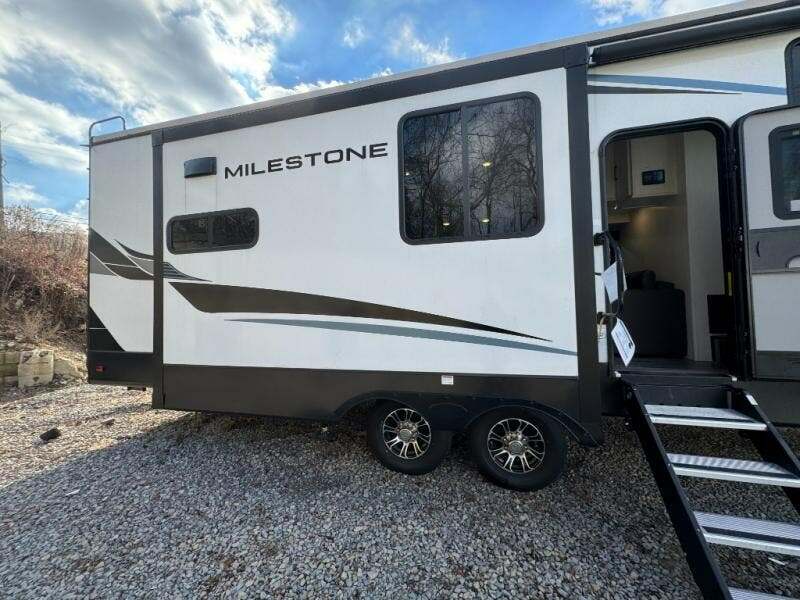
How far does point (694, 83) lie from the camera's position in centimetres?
253

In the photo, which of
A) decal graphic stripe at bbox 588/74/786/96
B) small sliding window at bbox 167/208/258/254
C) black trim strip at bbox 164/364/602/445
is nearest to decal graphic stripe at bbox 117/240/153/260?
small sliding window at bbox 167/208/258/254

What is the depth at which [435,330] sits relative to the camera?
9.20 ft

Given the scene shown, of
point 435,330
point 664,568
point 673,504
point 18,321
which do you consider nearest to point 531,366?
point 435,330

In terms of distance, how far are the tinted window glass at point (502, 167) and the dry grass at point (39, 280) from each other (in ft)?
25.8

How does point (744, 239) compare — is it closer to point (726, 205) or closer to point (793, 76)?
point (726, 205)

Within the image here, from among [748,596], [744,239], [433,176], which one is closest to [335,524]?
[748,596]

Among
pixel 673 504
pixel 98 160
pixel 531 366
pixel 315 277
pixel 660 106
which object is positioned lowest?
pixel 673 504

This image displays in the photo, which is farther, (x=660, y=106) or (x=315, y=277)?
(x=315, y=277)

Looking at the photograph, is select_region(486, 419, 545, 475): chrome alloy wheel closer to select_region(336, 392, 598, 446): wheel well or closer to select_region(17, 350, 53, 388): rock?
select_region(336, 392, 598, 446): wheel well

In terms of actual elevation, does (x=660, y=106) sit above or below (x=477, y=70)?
below

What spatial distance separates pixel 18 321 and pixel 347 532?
781 cm

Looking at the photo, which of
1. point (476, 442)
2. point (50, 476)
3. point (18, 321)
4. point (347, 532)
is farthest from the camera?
point (18, 321)

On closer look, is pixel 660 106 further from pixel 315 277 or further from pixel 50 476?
pixel 50 476

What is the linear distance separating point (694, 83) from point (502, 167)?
1306 millimetres
